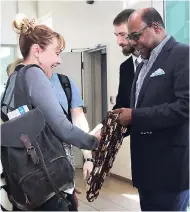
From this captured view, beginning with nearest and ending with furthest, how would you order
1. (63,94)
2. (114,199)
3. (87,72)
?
(63,94), (114,199), (87,72)

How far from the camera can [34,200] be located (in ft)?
4.20

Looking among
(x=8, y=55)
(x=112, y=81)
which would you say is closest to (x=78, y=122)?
(x=112, y=81)

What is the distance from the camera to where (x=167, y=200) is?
1.40m

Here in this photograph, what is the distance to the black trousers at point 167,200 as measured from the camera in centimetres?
139

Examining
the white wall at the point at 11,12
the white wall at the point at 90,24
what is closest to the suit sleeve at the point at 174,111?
the white wall at the point at 90,24

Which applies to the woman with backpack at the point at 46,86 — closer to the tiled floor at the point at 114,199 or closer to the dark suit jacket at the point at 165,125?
the dark suit jacket at the point at 165,125

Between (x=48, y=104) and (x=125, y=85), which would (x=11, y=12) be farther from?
(x=48, y=104)

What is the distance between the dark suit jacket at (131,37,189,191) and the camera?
4.25 feet

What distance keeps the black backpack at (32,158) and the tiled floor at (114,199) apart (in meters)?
2.59

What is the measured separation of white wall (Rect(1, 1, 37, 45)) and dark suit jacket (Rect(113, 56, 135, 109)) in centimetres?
546

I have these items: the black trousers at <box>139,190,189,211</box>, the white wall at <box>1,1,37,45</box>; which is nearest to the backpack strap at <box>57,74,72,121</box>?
the black trousers at <box>139,190,189,211</box>

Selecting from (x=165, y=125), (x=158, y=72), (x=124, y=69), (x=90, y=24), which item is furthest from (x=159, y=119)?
(x=90, y=24)

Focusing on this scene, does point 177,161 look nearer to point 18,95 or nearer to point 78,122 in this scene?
point 78,122

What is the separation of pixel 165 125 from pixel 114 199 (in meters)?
3.09
